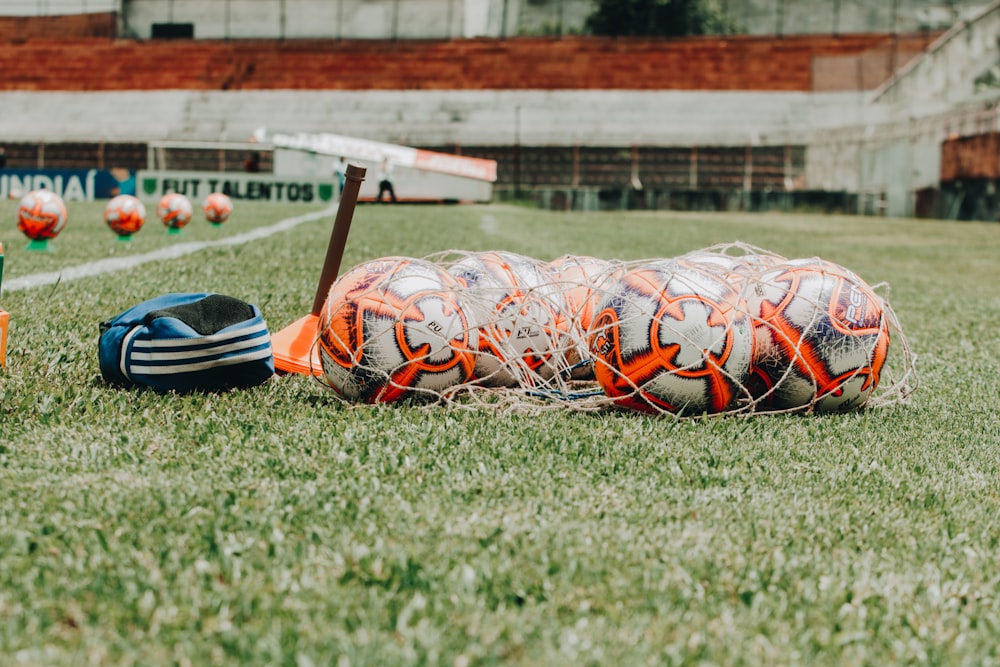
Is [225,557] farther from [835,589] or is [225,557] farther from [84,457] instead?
[835,589]

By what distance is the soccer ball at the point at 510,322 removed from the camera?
3205 millimetres

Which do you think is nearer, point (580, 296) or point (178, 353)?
point (178, 353)

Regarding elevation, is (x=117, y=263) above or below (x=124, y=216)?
below

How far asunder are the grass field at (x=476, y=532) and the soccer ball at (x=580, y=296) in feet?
1.11

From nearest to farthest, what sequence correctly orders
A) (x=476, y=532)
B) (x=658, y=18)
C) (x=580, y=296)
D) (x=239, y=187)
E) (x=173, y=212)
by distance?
(x=476, y=532)
(x=580, y=296)
(x=173, y=212)
(x=239, y=187)
(x=658, y=18)

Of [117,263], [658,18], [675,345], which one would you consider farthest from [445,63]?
[675,345]

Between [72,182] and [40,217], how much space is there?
20635 mm

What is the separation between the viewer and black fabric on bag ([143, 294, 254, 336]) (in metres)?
3.09

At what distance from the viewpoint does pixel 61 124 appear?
37.4m

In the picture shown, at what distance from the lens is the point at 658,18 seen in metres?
51.2

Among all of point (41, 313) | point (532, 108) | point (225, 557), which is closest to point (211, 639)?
point (225, 557)

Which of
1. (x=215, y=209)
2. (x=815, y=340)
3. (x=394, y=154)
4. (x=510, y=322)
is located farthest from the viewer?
(x=394, y=154)

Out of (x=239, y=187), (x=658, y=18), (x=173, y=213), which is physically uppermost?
(x=658, y=18)

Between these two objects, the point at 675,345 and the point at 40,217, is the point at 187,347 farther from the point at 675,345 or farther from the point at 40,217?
the point at 40,217
